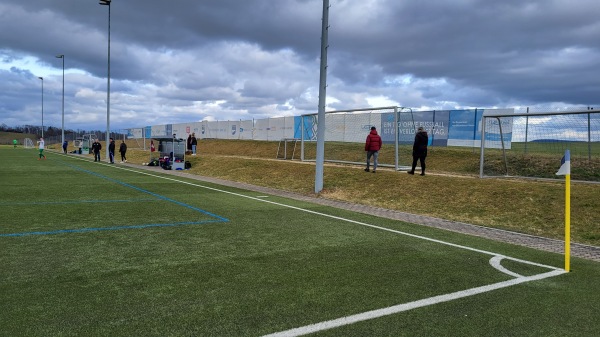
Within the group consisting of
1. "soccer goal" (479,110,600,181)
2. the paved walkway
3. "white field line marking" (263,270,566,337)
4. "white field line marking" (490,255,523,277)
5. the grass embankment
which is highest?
"soccer goal" (479,110,600,181)

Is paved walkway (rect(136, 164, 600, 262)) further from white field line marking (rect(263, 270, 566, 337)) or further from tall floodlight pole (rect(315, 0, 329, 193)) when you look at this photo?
white field line marking (rect(263, 270, 566, 337))

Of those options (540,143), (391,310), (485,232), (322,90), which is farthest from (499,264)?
(540,143)

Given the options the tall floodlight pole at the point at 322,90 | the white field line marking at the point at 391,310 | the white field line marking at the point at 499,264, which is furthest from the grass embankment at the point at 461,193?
the white field line marking at the point at 391,310

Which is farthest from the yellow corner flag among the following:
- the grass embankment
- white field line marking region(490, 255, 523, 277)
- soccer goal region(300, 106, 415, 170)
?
soccer goal region(300, 106, 415, 170)

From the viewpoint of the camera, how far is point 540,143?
1436 centimetres

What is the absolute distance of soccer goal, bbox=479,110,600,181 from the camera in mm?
12727

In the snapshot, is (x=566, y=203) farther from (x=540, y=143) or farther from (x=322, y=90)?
(x=540, y=143)

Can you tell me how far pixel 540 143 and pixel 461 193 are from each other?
4523mm

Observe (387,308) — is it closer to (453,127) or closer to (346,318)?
(346,318)

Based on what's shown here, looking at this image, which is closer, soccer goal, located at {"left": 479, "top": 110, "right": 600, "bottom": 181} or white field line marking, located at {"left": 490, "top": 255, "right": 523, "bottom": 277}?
white field line marking, located at {"left": 490, "top": 255, "right": 523, "bottom": 277}

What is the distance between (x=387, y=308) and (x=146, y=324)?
2.31 metres

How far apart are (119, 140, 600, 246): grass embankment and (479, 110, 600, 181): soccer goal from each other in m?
0.41

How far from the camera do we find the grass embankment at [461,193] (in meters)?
9.50

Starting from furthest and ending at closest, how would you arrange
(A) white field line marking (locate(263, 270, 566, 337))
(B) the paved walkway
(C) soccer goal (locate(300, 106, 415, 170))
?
1. (C) soccer goal (locate(300, 106, 415, 170))
2. (B) the paved walkway
3. (A) white field line marking (locate(263, 270, 566, 337))
